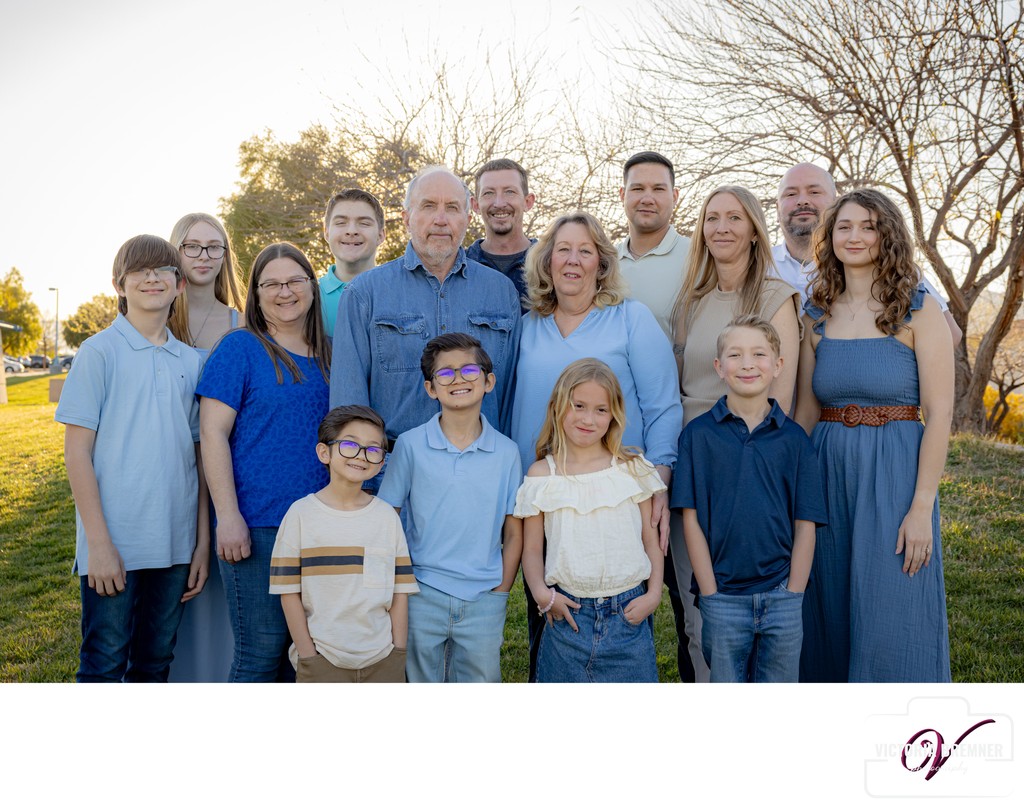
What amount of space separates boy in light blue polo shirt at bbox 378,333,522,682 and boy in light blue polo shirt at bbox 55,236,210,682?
0.87 metres

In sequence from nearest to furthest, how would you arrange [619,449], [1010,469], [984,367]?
[619,449], [1010,469], [984,367]

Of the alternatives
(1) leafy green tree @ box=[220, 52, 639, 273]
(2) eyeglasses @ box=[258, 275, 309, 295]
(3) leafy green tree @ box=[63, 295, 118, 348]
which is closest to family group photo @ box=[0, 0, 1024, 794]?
(2) eyeglasses @ box=[258, 275, 309, 295]

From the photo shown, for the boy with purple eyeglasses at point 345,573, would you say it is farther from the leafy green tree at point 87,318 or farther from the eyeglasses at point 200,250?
the leafy green tree at point 87,318

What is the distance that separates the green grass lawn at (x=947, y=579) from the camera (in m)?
4.78

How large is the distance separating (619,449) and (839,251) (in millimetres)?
1198

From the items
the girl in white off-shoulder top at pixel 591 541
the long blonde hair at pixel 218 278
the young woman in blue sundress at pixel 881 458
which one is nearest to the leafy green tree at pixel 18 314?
the long blonde hair at pixel 218 278

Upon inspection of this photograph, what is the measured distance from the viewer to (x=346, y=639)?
2826mm

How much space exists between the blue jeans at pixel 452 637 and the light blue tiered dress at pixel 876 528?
1.34 meters

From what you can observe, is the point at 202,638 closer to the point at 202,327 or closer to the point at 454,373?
the point at 202,327

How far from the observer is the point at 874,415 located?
318 centimetres

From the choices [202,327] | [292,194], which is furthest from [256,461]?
[292,194]

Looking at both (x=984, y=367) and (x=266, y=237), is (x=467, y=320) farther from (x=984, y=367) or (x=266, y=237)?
(x=266, y=237)
